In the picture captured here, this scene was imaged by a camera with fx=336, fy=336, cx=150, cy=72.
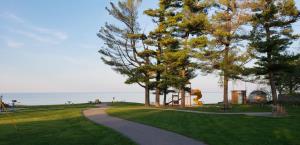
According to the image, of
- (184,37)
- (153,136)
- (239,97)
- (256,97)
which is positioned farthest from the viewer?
(239,97)

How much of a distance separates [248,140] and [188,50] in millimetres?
20460

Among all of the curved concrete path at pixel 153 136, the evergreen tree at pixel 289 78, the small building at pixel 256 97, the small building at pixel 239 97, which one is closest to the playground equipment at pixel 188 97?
the small building at pixel 239 97

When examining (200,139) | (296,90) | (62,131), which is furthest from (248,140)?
(296,90)

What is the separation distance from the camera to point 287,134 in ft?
43.9

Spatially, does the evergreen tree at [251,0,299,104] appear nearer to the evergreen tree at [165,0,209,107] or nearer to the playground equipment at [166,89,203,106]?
Answer: the evergreen tree at [165,0,209,107]

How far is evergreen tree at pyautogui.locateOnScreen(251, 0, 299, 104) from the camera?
23.7 meters

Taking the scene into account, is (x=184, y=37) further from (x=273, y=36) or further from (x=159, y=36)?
(x=273, y=36)

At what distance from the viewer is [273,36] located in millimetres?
23891

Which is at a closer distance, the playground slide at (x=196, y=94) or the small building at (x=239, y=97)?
the playground slide at (x=196, y=94)

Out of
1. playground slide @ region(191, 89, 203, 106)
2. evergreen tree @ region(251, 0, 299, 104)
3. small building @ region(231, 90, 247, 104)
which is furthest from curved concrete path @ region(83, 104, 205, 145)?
small building @ region(231, 90, 247, 104)

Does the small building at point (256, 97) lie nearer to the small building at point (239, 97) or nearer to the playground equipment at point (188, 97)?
the small building at point (239, 97)

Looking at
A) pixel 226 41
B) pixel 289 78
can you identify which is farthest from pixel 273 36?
pixel 289 78

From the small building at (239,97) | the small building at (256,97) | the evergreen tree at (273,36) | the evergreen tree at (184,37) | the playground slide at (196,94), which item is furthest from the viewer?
the small building at (239,97)

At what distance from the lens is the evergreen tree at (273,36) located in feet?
77.7
